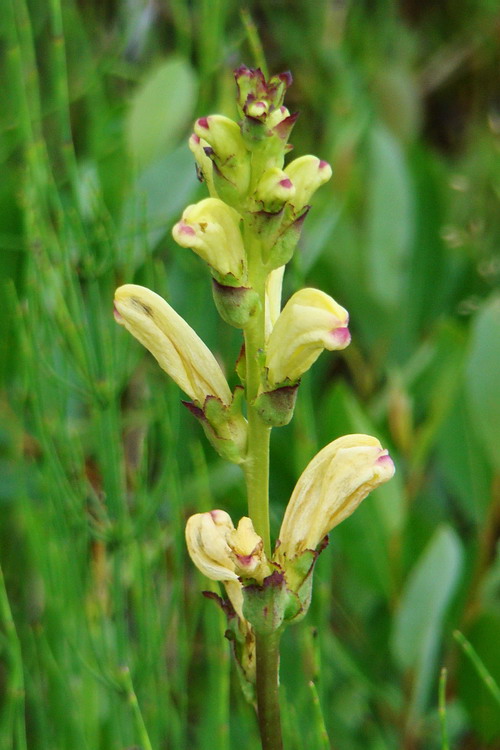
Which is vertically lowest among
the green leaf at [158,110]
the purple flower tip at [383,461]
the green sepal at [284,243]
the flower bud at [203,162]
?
the purple flower tip at [383,461]

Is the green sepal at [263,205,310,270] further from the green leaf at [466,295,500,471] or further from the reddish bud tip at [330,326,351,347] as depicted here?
the green leaf at [466,295,500,471]

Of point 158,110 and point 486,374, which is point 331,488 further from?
point 158,110

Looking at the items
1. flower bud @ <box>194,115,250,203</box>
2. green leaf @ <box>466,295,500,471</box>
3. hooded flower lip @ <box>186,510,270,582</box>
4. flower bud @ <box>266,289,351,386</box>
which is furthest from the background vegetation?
flower bud @ <box>194,115,250,203</box>

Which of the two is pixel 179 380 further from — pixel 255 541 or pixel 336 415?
pixel 336 415

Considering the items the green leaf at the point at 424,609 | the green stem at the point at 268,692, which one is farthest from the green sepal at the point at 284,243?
the green leaf at the point at 424,609

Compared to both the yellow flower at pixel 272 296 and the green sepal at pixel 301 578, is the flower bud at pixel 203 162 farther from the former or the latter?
the green sepal at pixel 301 578

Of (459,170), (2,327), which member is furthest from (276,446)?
(459,170)
